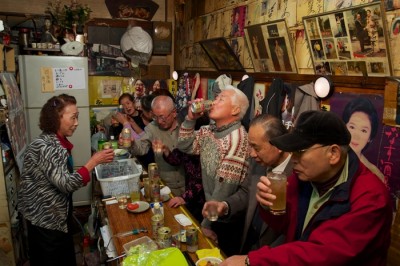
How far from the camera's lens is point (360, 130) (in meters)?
2.05

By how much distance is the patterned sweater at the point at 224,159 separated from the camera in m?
2.04

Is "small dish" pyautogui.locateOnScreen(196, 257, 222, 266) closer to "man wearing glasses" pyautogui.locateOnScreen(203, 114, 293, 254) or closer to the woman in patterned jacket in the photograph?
"man wearing glasses" pyautogui.locateOnScreen(203, 114, 293, 254)

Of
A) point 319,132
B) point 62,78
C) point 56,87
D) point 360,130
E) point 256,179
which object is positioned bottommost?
point 256,179

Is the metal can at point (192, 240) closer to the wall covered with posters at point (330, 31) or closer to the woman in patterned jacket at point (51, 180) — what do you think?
the woman in patterned jacket at point (51, 180)

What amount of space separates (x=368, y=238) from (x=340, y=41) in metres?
1.50

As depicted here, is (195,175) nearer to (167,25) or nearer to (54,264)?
(54,264)

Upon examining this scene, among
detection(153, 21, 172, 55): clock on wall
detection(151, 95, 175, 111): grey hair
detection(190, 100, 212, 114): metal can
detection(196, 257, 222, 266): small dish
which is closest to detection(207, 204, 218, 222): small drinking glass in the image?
detection(196, 257, 222, 266): small dish

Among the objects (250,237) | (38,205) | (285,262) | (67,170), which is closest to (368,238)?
(285,262)

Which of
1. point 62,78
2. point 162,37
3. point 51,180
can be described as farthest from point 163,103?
point 162,37

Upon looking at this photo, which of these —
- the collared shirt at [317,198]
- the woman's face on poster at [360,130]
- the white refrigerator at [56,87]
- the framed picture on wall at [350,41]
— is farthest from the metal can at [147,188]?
the white refrigerator at [56,87]

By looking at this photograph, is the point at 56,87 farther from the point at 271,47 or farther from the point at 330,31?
the point at 330,31

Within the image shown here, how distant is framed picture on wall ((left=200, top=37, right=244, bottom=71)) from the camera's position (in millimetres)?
3585

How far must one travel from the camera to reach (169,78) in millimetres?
5797

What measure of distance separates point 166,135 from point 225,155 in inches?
38.4
